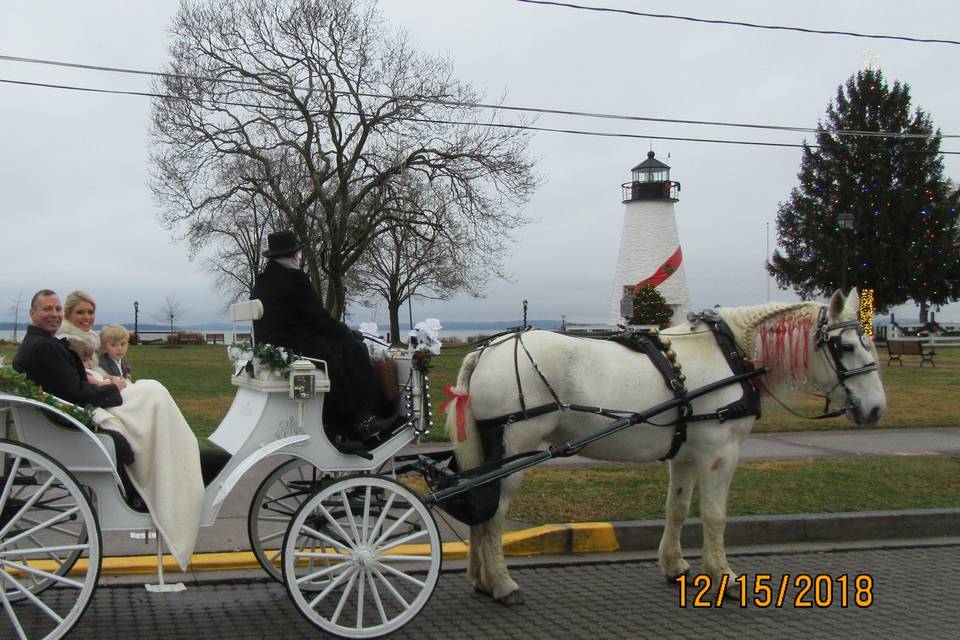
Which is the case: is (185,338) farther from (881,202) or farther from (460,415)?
(460,415)

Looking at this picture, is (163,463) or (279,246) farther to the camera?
(279,246)

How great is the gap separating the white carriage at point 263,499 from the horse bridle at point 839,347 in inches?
106

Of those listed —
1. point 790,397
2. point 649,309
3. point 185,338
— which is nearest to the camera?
point 790,397

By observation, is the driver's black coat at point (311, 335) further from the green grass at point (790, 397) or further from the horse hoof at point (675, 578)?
the horse hoof at point (675, 578)

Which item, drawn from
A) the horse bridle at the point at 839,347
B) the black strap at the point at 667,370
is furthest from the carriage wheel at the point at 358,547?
the horse bridle at the point at 839,347

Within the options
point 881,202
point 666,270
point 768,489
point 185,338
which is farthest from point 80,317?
point 185,338

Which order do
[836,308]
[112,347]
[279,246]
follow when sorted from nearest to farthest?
1. [279,246]
2. [836,308]
3. [112,347]

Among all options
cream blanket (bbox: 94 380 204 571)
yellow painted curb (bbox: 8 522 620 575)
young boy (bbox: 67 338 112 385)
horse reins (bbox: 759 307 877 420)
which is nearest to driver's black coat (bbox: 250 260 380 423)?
cream blanket (bbox: 94 380 204 571)

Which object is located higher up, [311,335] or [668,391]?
[311,335]

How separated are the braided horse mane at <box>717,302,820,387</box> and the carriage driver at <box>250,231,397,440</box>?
2.46 metres

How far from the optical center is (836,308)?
19.4 ft

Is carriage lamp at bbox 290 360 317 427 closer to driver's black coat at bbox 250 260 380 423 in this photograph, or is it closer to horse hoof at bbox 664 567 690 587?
driver's black coat at bbox 250 260 380 423

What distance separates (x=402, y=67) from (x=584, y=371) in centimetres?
2487
